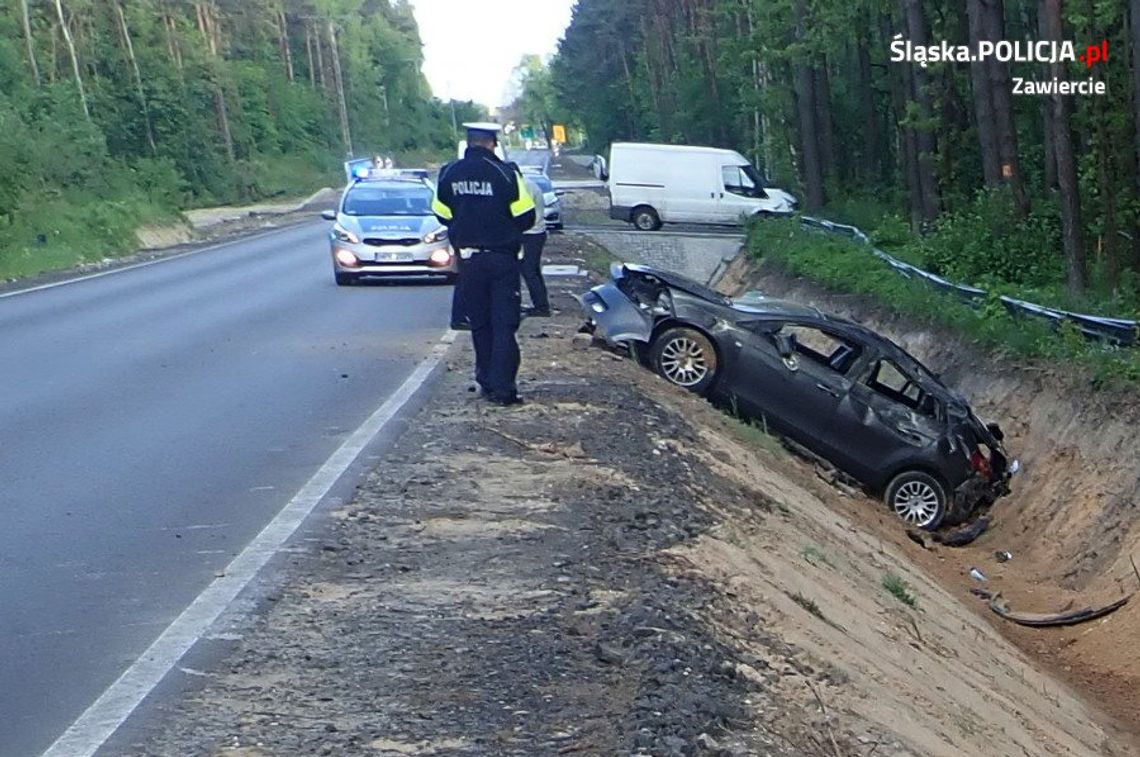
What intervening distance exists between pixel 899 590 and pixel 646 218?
29.8 m

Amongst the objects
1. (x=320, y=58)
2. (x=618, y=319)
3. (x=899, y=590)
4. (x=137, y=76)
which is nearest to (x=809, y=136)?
(x=618, y=319)

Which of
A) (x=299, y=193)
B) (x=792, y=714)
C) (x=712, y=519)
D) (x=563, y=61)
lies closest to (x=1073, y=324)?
(x=712, y=519)

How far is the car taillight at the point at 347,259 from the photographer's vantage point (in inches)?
940

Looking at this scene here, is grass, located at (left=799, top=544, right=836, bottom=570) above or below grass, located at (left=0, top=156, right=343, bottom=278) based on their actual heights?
below

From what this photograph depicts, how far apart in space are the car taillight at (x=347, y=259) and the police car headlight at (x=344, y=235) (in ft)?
0.58

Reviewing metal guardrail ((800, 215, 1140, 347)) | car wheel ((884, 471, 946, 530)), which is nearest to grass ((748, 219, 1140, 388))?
metal guardrail ((800, 215, 1140, 347))

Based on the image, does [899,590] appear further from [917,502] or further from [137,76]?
[137,76]

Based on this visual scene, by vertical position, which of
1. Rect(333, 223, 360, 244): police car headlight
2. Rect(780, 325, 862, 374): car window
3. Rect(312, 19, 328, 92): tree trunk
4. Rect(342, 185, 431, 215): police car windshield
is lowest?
Rect(780, 325, 862, 374): car window

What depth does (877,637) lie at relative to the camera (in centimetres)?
792

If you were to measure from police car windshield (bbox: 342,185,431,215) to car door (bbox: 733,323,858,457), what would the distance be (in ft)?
35.9

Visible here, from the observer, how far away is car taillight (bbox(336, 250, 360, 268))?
2388cm

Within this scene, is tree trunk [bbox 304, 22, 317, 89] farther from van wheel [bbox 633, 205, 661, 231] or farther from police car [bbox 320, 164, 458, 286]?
police car [bbox 320, 164, 458, 286]

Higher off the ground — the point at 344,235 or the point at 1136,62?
the point at 1136,62

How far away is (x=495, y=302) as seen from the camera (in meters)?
11.1
